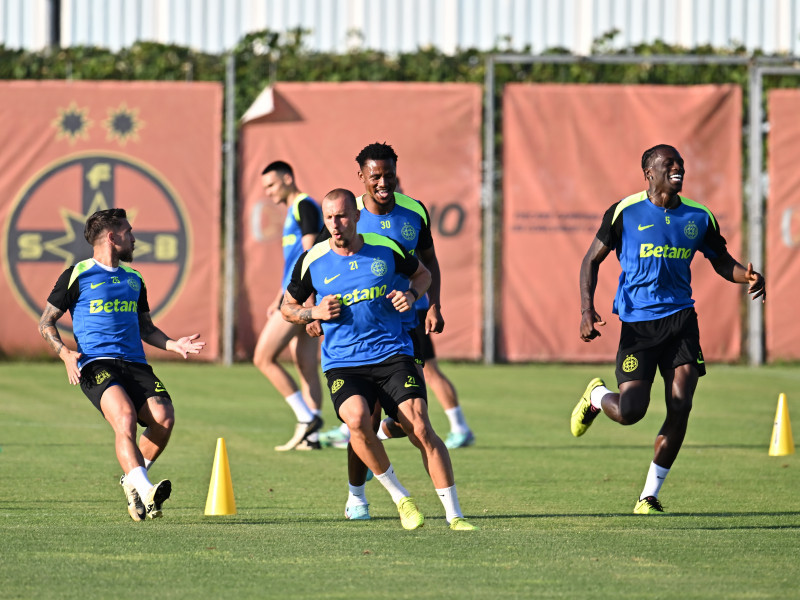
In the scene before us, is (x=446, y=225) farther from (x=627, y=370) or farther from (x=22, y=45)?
(x=627, y=370)

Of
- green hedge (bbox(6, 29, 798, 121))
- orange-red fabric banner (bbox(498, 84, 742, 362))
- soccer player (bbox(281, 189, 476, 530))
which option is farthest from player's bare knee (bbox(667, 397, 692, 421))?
green hedge (bbox(6, 29, 798, 121))

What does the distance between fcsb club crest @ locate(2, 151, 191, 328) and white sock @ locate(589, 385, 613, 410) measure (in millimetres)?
11432

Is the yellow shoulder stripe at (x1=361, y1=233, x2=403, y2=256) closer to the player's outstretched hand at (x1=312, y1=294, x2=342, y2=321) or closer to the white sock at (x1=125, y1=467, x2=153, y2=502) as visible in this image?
the player's outstretched hand at (x1=312, y1=294, x2=342, y2=321)

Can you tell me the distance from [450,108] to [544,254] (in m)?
2.46

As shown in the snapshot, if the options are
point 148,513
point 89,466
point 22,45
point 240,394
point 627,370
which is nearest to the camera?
point 148,513

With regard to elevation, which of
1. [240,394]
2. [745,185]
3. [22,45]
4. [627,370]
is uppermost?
[22,45]

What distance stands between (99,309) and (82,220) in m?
11.5

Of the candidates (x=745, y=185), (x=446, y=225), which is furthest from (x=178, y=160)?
(x=745, y=185)

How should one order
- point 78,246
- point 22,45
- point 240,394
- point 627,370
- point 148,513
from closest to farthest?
1. point 148,513
2. point 627,370
3. point 240,394
4. point 78,246
5. point 22,45

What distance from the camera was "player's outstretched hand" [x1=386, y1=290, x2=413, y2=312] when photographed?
7.59 m

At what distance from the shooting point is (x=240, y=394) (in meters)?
16.2

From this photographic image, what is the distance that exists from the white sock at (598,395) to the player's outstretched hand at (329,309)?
6.88 ft

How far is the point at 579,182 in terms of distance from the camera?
19875mm

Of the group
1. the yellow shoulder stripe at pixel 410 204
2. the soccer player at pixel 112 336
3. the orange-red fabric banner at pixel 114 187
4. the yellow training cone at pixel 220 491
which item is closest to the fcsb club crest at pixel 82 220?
the orange-red fabric banner at pixel 114 187
